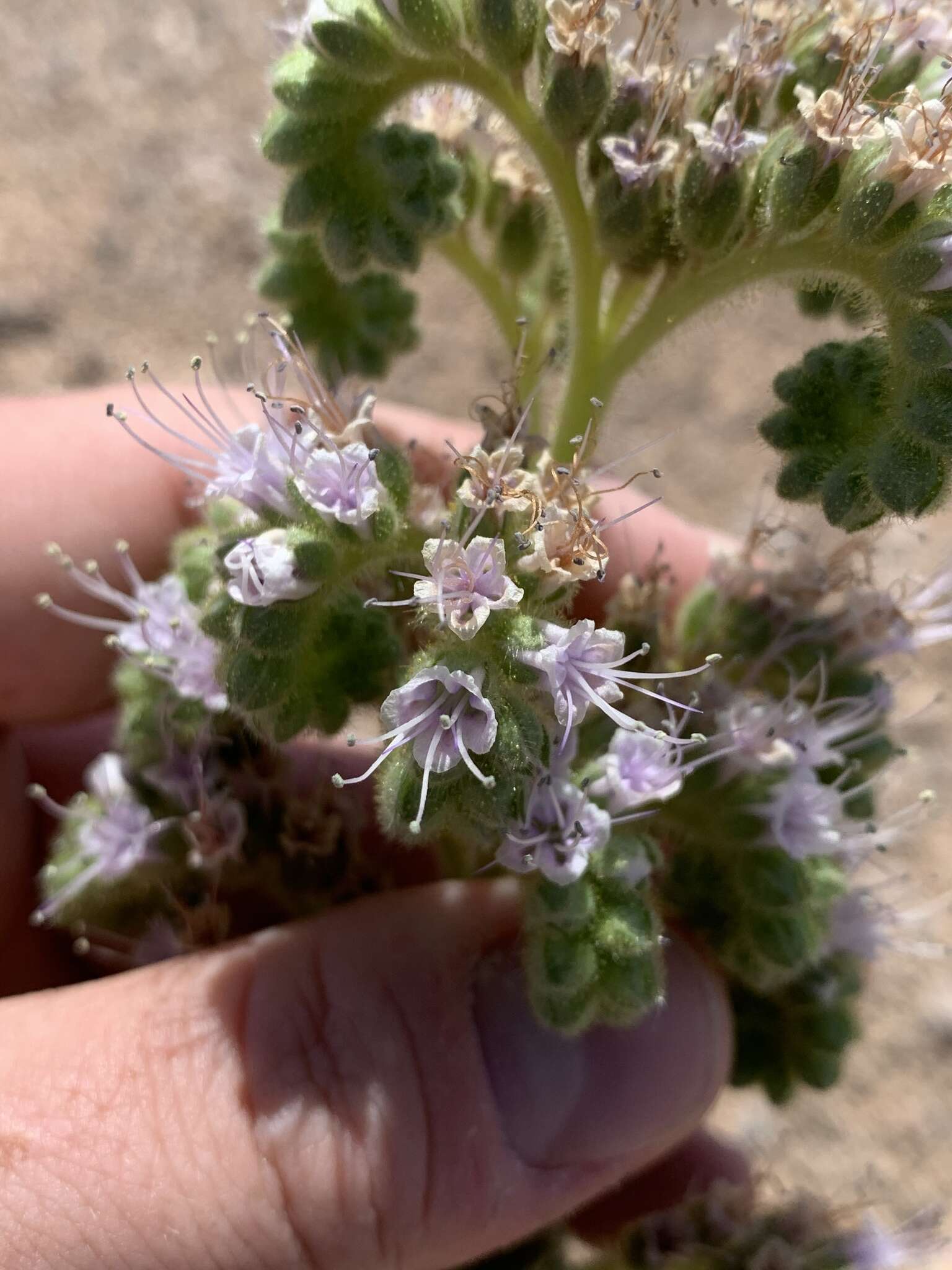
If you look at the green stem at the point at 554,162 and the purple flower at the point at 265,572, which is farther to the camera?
the green stem at the point at 554,162

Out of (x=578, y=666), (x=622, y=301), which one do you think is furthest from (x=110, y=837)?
(x=622, y=301)

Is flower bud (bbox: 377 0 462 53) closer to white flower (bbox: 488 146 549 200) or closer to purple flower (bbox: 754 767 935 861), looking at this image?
white flower (bbox: 488 146 549 200)

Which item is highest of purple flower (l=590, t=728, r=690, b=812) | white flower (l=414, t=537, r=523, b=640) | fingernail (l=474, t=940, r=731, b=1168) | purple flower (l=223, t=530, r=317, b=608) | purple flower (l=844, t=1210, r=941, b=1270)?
purple flower (l=223, t=530, r=317, b=608)

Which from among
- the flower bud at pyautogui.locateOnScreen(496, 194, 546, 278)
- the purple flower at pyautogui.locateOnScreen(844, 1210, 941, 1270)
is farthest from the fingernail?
the flower bud at pyautogui.locateOnScreen(496, 194, 546, 278)

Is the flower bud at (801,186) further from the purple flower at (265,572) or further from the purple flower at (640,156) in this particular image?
the purple flower at (265,572)

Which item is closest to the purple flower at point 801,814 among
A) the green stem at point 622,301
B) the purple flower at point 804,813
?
the purple flower at point 804,813

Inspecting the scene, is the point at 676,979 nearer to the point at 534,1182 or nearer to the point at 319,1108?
the point at 534,1182

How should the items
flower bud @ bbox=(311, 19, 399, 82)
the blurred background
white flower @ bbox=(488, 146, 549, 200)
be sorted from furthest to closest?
the blurred background
white flower @ bbox=(488, 146, 549, 200)
flower bud @ bbox=(311, 19, 399, 82)
